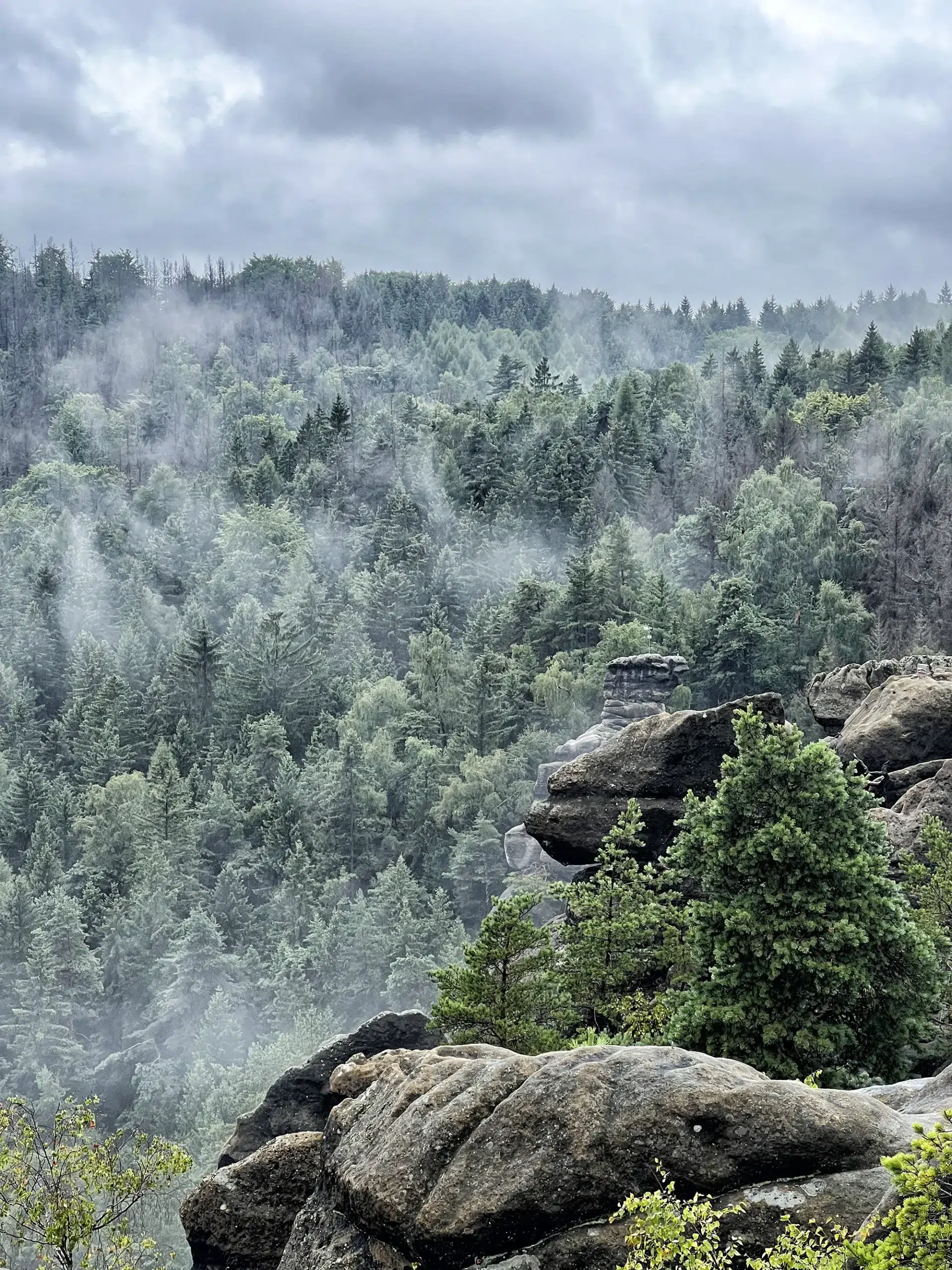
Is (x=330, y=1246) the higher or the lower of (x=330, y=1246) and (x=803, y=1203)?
the lower

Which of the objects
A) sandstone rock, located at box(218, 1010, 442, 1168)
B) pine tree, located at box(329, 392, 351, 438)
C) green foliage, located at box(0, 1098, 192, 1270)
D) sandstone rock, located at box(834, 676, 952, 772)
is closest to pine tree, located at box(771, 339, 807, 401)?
pine tree, located at box(329, 392, 351, 438)

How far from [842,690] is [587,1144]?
3922cm

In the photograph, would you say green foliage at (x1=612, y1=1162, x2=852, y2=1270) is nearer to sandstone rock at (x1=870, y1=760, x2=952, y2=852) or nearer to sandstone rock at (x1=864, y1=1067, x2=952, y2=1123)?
sandstone rock at (x1=864, y1=1067, x2=952, y2=1123)

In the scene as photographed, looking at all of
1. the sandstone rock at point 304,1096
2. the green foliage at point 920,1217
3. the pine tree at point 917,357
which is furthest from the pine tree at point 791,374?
the green foliage at point 920,1217

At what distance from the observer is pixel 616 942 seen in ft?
108

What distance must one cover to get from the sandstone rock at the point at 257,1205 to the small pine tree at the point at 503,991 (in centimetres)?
744

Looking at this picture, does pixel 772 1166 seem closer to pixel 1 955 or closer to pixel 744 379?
pixel 1 955

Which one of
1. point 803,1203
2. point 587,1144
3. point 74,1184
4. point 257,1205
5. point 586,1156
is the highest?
point 587,1144

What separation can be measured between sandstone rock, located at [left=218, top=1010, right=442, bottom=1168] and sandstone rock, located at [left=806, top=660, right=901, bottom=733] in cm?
2694

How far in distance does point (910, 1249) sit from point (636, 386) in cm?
17315

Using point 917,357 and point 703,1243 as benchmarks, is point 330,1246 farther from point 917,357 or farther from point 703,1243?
point 917,357

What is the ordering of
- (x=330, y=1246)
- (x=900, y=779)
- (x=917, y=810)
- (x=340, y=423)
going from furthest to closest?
(x=340, y=423), (x=900, y=779), (x=917, y=810), (x=330, y=1246)

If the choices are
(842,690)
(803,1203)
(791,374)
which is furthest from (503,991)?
(791,374)

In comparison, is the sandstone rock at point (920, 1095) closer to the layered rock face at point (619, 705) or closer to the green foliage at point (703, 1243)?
the green foliage at point (703, 1243)
